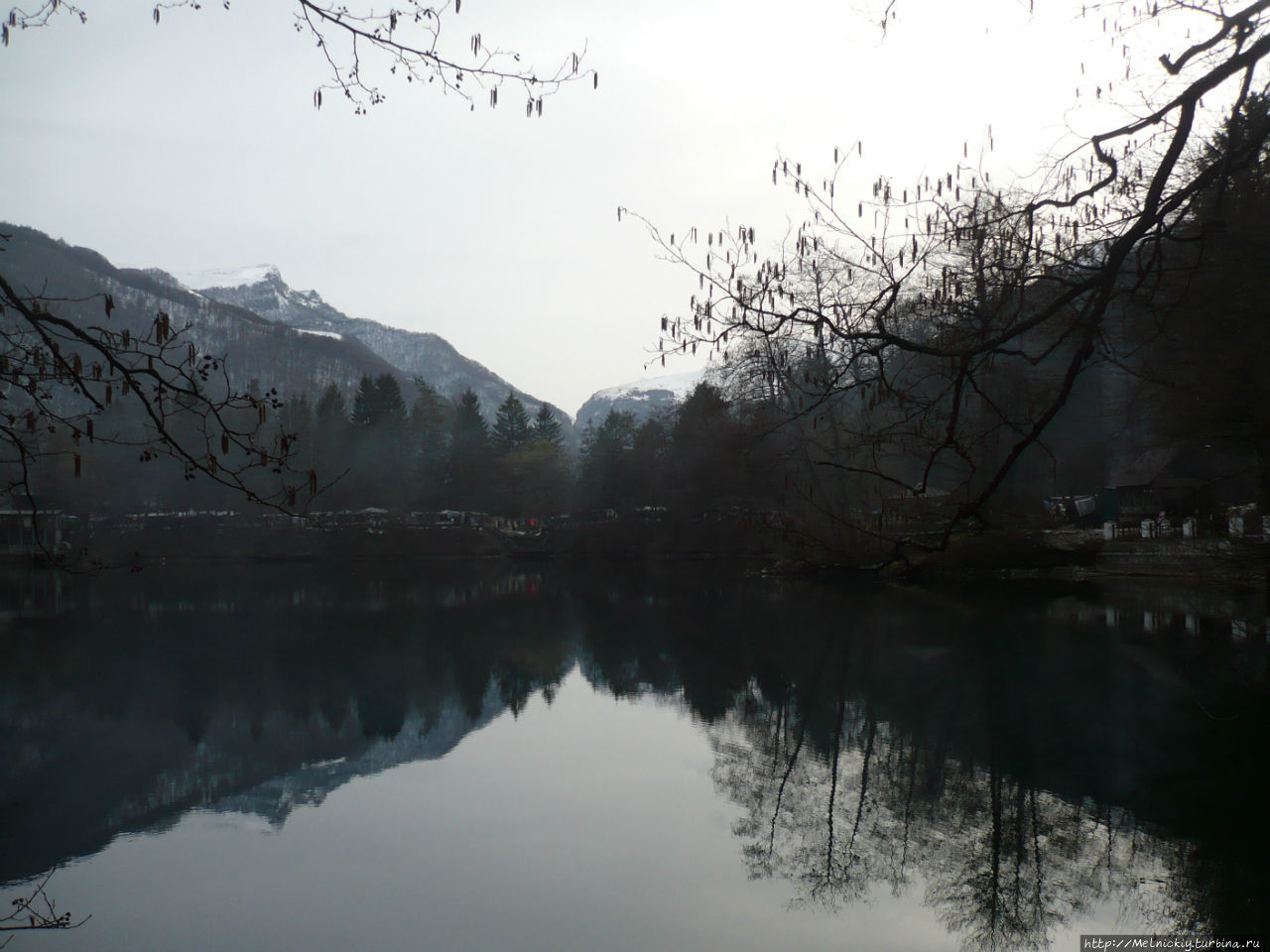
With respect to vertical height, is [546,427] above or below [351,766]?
above

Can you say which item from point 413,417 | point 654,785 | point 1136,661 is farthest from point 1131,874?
point 413,417

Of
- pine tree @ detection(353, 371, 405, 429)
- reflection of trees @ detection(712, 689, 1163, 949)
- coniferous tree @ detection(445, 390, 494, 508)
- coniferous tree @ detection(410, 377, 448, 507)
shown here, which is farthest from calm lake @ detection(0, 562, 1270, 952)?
pine tree @ detection(353, 371, 405, 429)

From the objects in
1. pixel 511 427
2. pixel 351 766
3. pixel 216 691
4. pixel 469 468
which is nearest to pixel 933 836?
pixel 351 766

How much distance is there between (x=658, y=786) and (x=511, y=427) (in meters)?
69.5

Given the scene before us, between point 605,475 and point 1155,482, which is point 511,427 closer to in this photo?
point 605,475

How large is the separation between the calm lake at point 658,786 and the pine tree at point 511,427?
5663cm

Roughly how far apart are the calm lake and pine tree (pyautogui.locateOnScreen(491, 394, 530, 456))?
186 ft

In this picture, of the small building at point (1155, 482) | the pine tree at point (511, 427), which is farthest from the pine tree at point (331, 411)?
the small building at point (1155, 482)

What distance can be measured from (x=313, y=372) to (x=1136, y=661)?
17581 centimetres

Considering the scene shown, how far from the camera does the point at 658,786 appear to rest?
Result: 9734mm

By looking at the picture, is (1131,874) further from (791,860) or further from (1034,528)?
(1034,528)

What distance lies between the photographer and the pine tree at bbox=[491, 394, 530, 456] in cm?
7631

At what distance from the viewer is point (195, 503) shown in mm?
64562

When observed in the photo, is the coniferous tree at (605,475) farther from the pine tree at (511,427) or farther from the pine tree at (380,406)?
the pine tree at (380,406)
